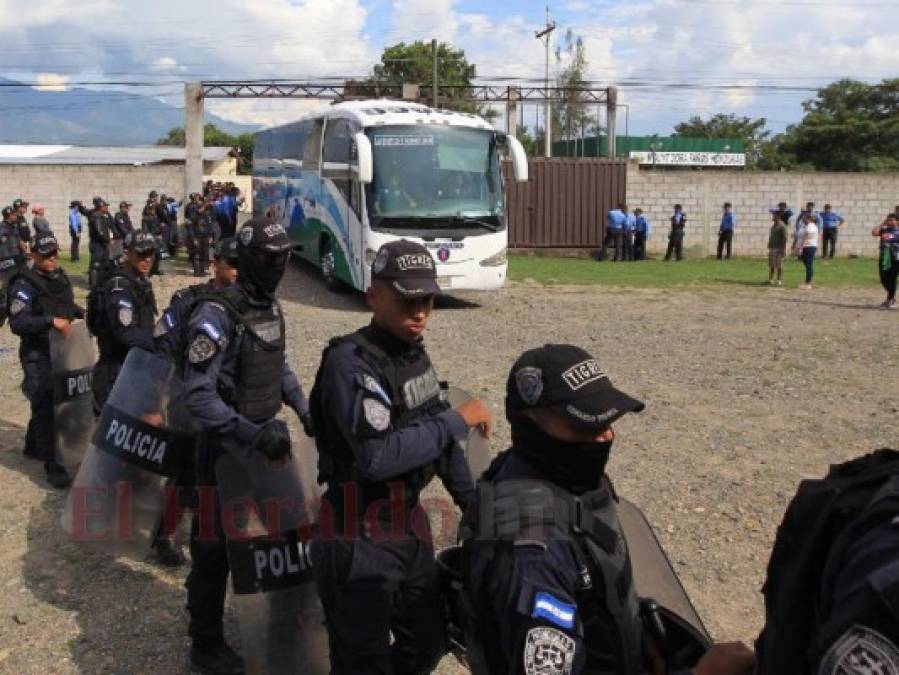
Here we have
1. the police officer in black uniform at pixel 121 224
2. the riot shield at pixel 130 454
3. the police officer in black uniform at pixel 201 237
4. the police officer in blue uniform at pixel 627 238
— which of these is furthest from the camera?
the police officer in blue uniform at pixel 627 238

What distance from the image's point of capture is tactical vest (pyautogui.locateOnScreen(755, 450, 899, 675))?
48.3 inches

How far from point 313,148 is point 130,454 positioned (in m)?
12.8

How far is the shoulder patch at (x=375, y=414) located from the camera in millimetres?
2340

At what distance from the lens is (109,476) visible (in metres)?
4.14

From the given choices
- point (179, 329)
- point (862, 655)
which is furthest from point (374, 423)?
point (179, 329)

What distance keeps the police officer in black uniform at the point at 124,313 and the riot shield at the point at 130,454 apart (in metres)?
0.68

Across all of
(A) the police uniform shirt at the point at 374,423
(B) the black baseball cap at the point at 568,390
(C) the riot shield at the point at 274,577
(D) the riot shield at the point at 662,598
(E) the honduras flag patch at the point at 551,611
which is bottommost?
(C) the riot shield at the point at 274,577

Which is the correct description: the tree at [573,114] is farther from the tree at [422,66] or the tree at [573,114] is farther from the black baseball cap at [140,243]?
the black baseball cap at [140,243]

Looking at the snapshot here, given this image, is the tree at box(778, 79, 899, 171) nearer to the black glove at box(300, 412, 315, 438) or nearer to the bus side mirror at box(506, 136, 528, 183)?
the bus side mirror at box(506, 136, 528, 183)

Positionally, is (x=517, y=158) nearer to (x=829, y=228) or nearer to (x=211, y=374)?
(x=211, y=374)

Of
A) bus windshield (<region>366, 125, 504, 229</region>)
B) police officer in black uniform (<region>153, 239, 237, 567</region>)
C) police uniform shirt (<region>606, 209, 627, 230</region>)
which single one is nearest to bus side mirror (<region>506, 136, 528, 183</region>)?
bus windshield (<region>366, 125, 504, 229</region>)

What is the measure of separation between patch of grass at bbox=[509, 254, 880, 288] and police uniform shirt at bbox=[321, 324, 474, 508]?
1469 centimetres

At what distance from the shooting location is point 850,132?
4212 centimetres

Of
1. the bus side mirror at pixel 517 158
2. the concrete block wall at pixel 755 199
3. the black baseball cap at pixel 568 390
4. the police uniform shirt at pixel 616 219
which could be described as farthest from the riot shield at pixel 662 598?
the concrete block wall at pixel 755 199
